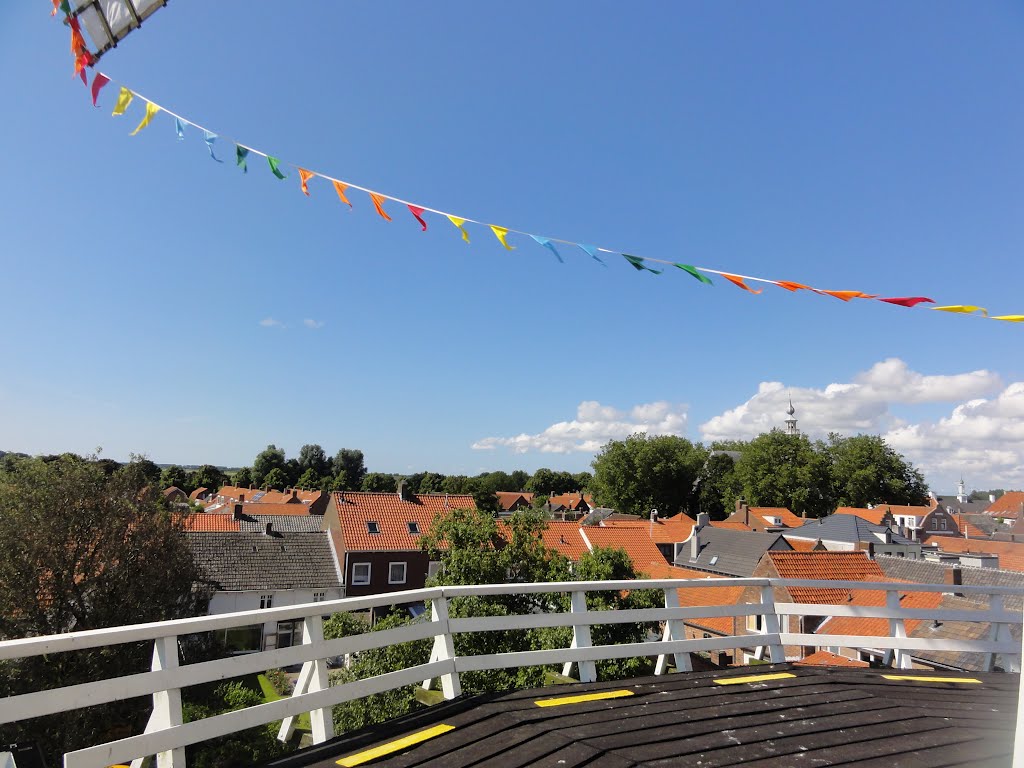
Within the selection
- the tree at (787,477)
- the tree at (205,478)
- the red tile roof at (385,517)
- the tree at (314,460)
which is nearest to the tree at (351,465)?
the tree at (314,460)

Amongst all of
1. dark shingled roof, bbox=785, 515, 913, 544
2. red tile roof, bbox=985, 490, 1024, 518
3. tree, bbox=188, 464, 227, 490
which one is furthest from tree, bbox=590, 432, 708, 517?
red tile roof, bbox=985, 490, 1024, 518

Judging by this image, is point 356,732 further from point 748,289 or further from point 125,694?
point 748,289

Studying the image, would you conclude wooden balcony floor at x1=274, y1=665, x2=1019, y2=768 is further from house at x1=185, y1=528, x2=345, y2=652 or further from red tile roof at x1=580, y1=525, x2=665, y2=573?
red tile roof at x1=580, y1=525, x2=665, y2=573

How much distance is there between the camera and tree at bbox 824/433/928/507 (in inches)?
3285

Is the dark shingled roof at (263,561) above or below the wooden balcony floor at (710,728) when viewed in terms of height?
below

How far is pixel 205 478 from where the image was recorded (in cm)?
10912

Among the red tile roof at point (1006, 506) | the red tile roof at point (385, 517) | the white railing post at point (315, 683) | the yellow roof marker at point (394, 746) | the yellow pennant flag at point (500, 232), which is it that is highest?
the yellow pennant flag at point (500, 232)

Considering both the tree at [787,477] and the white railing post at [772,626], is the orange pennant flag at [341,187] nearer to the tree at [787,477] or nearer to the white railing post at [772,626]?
the white railing post at [772,626]

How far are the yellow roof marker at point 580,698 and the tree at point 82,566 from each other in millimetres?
13548

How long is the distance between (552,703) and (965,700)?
3763mm

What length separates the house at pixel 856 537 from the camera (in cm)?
4991

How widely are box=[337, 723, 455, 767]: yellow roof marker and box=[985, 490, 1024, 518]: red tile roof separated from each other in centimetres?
15043

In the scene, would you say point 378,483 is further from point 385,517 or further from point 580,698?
point 580,698

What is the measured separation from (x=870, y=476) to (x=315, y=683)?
93.7 m
